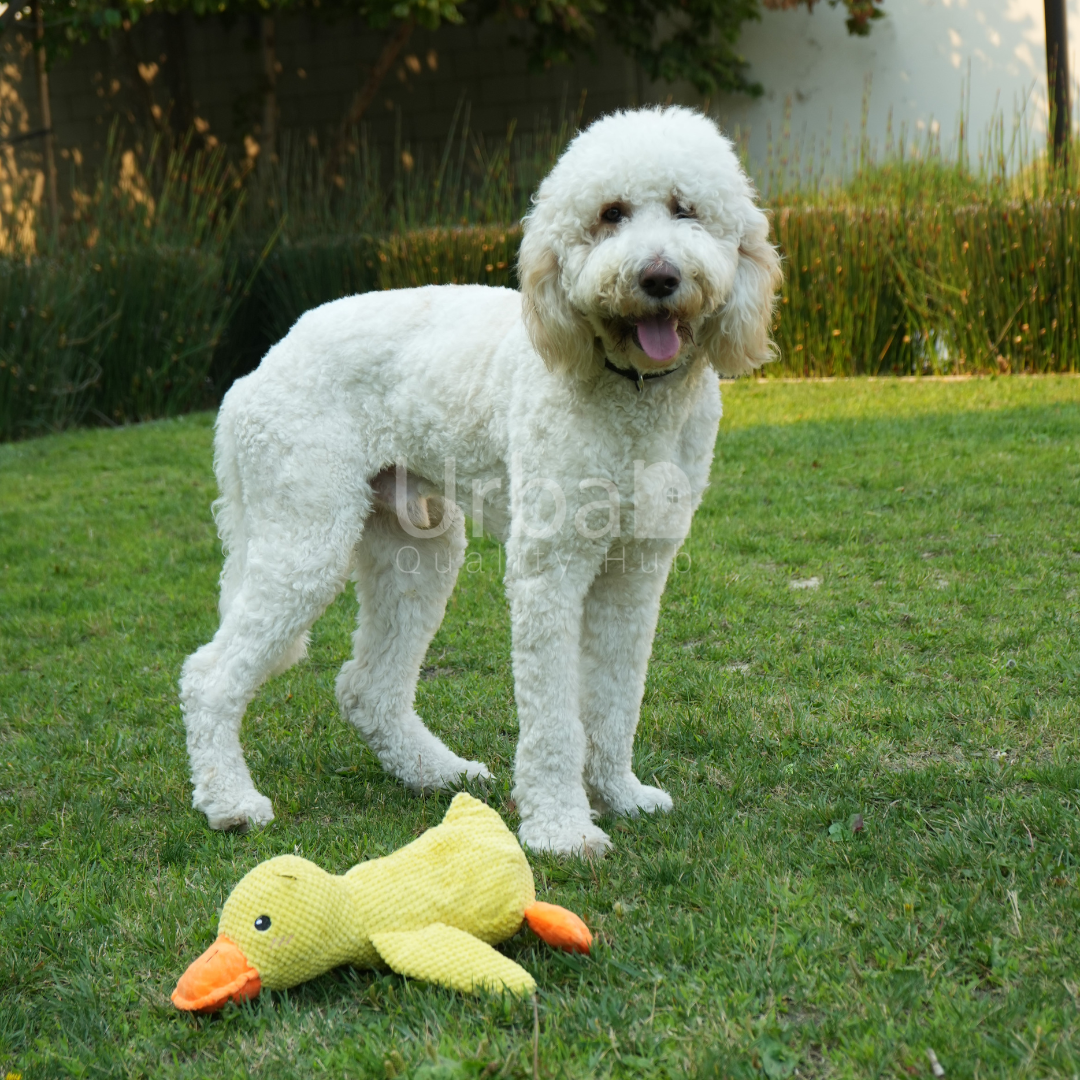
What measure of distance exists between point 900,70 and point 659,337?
31.9ft

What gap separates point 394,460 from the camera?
3361 mm

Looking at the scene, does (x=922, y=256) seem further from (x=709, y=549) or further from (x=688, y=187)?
(x=688, y=187)

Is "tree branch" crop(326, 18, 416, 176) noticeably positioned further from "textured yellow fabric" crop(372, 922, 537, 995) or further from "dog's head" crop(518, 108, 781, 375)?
"textured yellow fabric" crop(372, 922, 537, 995)

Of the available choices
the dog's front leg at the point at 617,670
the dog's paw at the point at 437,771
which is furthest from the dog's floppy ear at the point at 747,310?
the dog's paw at the point at 437,771

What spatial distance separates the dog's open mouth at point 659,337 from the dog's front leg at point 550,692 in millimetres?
533

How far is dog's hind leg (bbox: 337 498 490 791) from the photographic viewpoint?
144 inches

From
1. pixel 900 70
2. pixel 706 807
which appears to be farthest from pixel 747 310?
pixel 900 70

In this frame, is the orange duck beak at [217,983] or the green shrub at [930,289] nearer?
the orange duck beak at [217,983]

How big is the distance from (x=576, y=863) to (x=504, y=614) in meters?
2.20

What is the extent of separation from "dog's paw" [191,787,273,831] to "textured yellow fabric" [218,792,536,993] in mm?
899

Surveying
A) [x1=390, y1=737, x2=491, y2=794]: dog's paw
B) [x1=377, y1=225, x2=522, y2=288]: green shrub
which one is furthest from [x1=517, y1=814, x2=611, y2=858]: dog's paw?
[x1=377, y1=225, x2=522, y2=288]: green shrub

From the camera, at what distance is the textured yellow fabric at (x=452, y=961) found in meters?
2.26

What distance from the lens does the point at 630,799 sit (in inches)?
126

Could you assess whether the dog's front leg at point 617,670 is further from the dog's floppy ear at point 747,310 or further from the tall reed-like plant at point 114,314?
the tall reed-like plant at point 114,314
